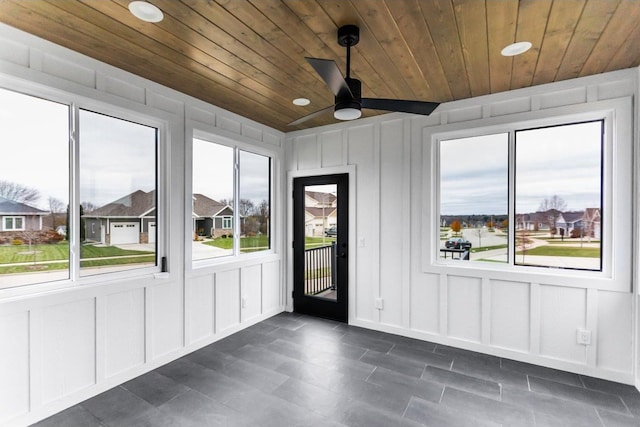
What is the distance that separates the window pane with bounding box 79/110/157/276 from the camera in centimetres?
264

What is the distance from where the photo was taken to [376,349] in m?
3.44

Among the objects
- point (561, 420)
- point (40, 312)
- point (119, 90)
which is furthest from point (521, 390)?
point (119, 90)

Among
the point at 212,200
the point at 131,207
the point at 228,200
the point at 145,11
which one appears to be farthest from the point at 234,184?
the point at 145,11

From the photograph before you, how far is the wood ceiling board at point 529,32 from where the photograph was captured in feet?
6.31

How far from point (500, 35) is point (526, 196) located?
70.3 inches

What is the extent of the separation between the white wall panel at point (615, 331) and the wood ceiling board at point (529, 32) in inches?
84.6

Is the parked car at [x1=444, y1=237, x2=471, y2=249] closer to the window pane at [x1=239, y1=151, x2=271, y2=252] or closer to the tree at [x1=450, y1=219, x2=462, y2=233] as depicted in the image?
the tree at [x1=450, y1=219, x2=462, y2=233]

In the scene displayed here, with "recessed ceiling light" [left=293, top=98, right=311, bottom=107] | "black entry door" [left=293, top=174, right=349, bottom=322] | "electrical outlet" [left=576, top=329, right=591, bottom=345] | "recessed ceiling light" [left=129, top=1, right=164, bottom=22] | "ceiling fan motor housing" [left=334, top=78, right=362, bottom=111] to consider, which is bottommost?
"electrical outlet" [left=576, top=329, right=591, bottom=345]

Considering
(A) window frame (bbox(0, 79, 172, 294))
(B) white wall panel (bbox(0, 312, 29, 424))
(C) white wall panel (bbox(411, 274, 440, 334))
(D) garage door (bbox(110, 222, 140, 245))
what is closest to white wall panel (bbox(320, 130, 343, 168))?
(C) white wall panel (bbox(411, 274, 440, 334))

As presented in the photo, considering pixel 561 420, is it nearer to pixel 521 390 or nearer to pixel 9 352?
pixel 521 390

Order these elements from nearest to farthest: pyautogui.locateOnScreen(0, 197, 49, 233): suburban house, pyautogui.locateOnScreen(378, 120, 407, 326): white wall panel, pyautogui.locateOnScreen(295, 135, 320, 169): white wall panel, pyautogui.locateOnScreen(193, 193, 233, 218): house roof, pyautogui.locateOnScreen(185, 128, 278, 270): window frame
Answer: pyautogui.locateOnScreen(0, 197, 49, 233): suburban house
pyautogui.locateOnScreen(185, 128, 278, 270): window frame
pyautogui.locateOnScreen(193, 193, 233, 218): house roof
pyautogui.locateOnScreen(378, 120, 407, 326): white wall panel
pyautogui.locateOnScreen(295, 135, 320, 169): white wall panel

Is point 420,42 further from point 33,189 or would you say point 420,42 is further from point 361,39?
point 33,189

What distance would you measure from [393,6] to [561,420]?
10.1 ft

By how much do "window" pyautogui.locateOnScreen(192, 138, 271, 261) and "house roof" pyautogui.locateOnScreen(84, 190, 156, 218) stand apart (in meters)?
0.48
